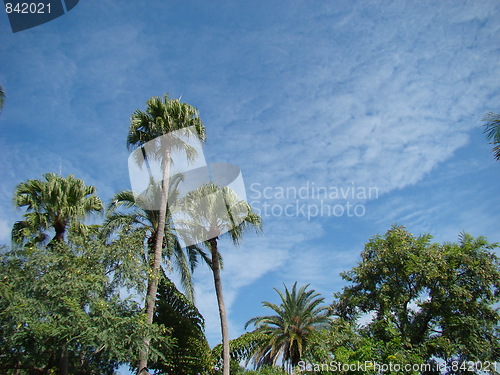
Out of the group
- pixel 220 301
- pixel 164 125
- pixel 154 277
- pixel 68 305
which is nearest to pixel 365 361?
pixel 220 301

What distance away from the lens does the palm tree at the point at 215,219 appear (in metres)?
21.9

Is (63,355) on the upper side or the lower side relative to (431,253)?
lower

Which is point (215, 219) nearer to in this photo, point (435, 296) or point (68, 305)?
point (68, 305)

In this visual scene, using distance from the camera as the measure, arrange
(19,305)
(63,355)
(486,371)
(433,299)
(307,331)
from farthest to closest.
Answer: (307,331)
(433,299)
(486,371)
(63,355)
(19,305)

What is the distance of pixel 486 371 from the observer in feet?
78.3

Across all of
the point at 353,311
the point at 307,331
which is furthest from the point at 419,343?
the point at 307,331

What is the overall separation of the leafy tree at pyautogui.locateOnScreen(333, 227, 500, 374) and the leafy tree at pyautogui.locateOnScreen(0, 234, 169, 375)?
1474cm

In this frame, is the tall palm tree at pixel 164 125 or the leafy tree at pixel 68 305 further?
the tall palm tree at pixel 164 125

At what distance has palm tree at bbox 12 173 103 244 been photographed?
19.9m

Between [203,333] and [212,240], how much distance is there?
504 cm

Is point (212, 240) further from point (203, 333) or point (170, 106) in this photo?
point (170, 106)

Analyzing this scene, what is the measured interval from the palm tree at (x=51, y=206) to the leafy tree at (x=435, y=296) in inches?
698

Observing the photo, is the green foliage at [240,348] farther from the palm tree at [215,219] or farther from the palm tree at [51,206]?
the palm tree at [51,206]

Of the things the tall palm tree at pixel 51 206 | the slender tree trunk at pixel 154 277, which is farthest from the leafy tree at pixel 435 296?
the tall palm tree at pixel 51 206
